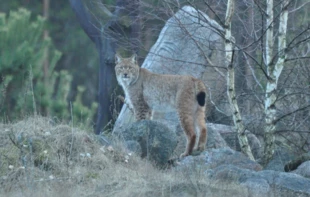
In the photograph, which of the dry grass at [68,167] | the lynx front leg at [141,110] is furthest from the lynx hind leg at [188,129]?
the dry grass at [68,167]

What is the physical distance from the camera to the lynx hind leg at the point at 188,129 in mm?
11742

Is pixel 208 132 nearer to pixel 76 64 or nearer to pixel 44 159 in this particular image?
pixel 44 159

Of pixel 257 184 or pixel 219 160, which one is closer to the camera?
pixel 257 184

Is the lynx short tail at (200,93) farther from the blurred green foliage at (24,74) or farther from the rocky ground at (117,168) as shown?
the blurred green foliage at (24,74)

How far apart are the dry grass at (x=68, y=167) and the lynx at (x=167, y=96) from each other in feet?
4.42

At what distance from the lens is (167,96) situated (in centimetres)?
1231

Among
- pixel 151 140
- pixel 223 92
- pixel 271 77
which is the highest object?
pixel 271 77

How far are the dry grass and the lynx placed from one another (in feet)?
4.42

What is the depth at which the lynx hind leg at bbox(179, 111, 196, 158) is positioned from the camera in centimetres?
1174

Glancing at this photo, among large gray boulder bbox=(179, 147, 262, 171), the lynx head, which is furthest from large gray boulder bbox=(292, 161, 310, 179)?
the lynx head

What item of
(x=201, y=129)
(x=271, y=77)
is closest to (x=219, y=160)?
(x=201, y=129)

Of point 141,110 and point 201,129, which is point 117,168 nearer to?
point 201,129

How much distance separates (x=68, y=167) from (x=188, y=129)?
2643 millimetres

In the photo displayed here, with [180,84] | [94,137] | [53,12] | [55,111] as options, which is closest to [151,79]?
[180,84]
